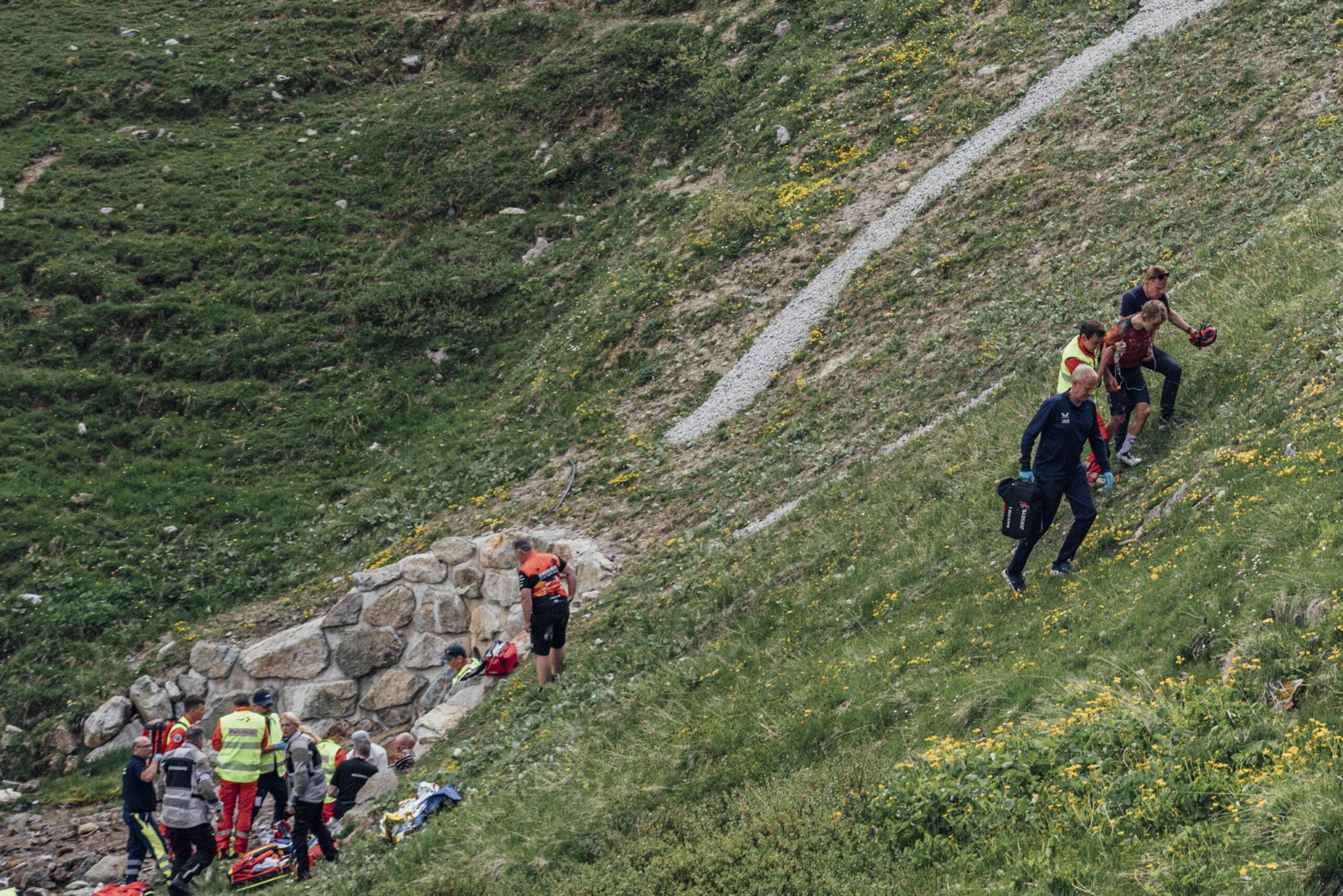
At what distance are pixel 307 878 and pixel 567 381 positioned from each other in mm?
15979

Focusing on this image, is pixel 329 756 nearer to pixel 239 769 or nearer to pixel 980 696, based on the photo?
pixel 239 769

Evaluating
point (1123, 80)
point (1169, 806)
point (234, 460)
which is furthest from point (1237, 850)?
point (234, 460)

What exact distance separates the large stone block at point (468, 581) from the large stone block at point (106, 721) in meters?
6.90

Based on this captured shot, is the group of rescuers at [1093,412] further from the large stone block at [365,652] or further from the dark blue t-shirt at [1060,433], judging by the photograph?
the large stone block at [365,652]

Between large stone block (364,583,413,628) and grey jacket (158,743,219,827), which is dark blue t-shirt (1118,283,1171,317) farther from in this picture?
large stone block (364,583,413,628)

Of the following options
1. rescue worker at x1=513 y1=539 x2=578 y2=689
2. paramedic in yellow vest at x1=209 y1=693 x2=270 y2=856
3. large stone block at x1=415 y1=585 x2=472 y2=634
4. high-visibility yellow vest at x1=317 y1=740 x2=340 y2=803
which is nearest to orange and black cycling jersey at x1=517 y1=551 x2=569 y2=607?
rescue worker at x1=513 y1=539 x2=578 y2=689

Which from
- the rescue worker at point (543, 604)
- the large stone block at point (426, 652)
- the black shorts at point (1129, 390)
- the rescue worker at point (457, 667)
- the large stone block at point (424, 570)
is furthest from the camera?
the large stone block at point (424, 570)

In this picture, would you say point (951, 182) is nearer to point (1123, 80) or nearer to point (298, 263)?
point (1123, 80)

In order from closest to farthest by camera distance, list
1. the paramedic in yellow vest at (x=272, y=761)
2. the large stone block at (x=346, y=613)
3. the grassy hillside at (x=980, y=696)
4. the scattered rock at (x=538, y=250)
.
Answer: the grassy hillside at (x=980, y=696) < the paramedic in yellow vest at (x=272, y=761) < the large stone block at (x=346, y=613) < the scattered rock at (x=538, y=250)

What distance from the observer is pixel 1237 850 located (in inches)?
232

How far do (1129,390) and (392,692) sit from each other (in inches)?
579

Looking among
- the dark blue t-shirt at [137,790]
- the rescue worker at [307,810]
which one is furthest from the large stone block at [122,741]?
the rescue worker at [307,810]

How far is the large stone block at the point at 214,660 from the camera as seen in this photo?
21.0 m

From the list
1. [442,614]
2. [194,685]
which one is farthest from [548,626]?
[194,685]
